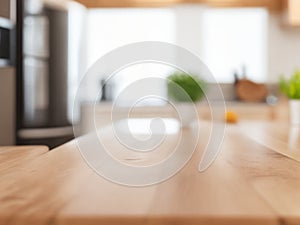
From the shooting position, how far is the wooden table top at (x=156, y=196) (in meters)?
0.47

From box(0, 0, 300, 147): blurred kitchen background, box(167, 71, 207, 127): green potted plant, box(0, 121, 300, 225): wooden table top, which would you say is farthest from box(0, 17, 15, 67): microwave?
box(0, 121, 300, 225): wooden table top

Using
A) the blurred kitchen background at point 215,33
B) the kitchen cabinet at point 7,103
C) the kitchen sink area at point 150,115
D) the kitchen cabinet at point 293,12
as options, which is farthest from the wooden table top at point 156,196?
the kitchen cabinet at point 293,12

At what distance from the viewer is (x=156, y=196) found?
57cm

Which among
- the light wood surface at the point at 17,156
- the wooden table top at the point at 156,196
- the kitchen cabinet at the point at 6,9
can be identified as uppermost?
the kitchen cabinet at the point at 6,9

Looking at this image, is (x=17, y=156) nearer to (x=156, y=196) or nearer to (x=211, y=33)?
(x=156, y=196)

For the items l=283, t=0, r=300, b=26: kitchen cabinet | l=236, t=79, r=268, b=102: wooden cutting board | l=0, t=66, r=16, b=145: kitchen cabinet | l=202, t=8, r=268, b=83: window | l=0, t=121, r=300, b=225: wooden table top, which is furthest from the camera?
l=202, t=8, r=268, b=83: window

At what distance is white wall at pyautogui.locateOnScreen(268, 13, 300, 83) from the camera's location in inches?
176

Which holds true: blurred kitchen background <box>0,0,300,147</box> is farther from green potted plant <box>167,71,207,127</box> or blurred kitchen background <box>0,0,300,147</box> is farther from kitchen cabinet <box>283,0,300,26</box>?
green potted plant <box>167,71,207,127</box>

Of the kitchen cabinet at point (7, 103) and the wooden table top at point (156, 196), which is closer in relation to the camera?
the wooden table top at point (156, 196)

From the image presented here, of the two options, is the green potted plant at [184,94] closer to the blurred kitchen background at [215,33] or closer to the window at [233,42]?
the blurred kitchen background at [215,33]

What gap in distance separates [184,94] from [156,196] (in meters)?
1.51

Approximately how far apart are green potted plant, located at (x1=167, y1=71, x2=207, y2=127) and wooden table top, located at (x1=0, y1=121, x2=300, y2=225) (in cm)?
98

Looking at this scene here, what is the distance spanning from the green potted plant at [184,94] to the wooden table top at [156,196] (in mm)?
977

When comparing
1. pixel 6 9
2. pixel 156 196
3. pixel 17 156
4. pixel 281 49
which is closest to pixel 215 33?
pixel 281 49
